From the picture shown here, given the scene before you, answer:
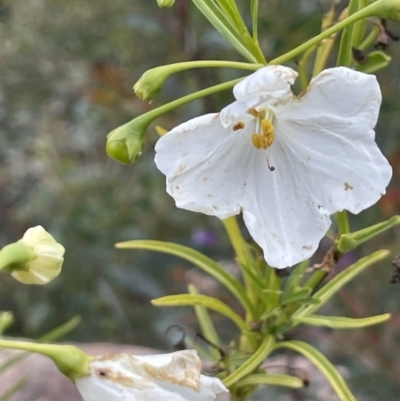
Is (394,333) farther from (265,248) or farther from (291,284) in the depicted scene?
(265,248)

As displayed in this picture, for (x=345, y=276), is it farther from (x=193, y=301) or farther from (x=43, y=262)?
(x=43, y=262)

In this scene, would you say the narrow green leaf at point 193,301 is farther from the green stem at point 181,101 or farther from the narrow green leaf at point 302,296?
the green stem at point 181,101

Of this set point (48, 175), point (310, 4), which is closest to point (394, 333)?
point (310, 4)

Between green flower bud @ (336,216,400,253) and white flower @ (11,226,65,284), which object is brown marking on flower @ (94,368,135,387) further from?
green flower bud @ (336,216,400,253)

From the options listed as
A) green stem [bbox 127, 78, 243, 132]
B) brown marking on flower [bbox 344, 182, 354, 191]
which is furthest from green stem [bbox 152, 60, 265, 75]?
brown marking on flower [bbox 344, 182, 354, 191]

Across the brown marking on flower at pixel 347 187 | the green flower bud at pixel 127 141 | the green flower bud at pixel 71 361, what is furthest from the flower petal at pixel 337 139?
the green flower bud at pixel 71 361

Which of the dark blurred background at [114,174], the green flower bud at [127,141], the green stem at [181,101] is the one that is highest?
the green stem at [181,101]
